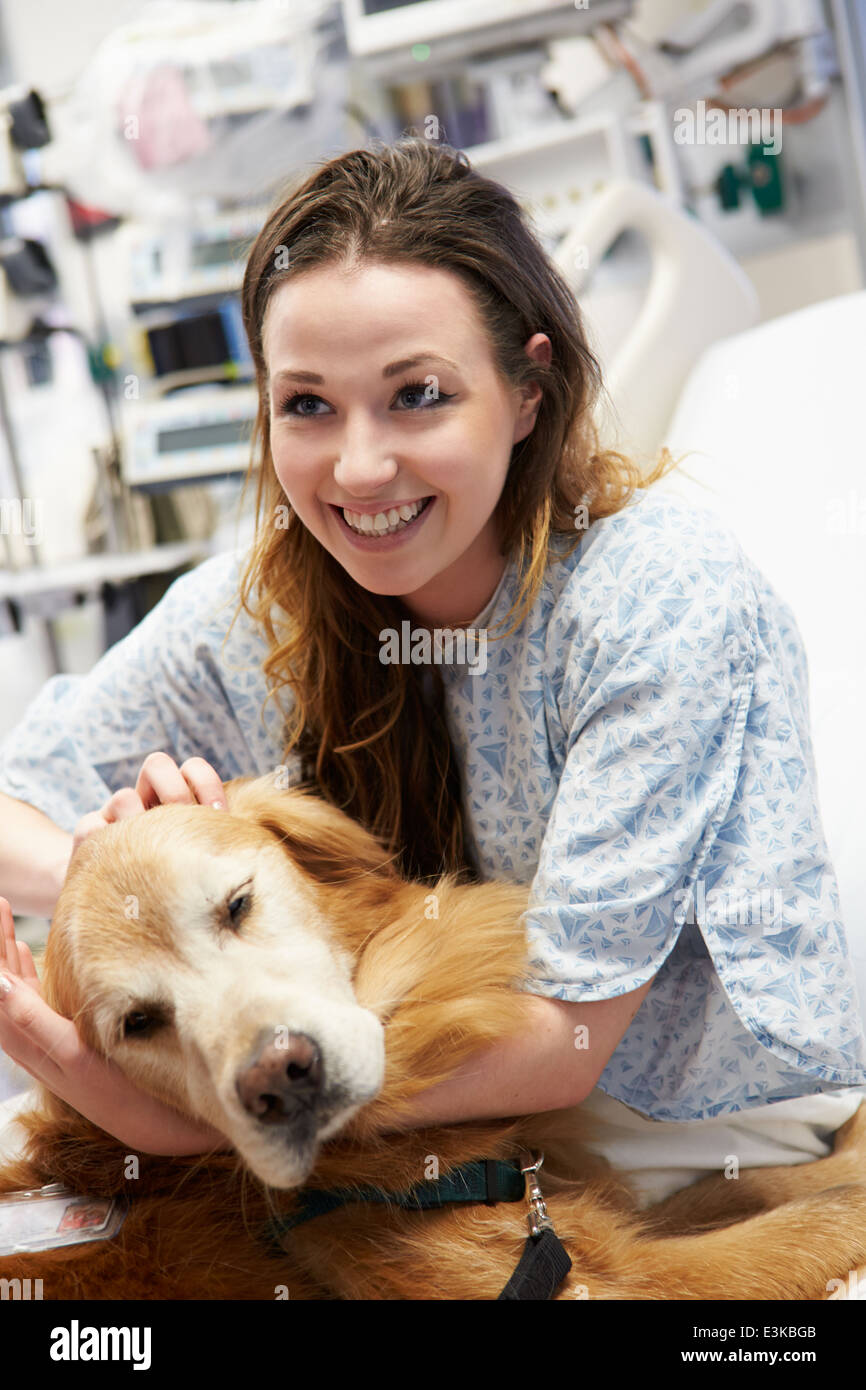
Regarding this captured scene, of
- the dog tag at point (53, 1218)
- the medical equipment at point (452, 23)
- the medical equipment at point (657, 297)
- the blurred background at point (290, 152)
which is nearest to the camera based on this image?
the dog tag at point (53, 1218)

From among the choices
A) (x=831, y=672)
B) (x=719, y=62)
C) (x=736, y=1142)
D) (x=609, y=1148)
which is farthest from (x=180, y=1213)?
(x=719, y=62)

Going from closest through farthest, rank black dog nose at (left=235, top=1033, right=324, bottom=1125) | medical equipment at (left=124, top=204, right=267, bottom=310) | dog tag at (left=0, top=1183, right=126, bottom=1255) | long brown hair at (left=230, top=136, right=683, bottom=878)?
black dog nose at (left=235, top=1033, right=324, bottom=1125), dog tag at (left=0, top=1183, right=126, bottom=1255), long brown hair at (left=230, top=136, right=683, bottom=878), medical equipment at (left=124, top=204, right=267, bottom=310)

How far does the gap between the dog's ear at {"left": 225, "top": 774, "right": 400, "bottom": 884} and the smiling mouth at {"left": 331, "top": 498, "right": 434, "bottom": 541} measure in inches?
12.4

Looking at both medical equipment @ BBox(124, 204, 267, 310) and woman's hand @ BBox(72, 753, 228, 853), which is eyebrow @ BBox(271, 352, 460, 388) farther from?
medical equipment @ BBox(124, 204, 267, 310)

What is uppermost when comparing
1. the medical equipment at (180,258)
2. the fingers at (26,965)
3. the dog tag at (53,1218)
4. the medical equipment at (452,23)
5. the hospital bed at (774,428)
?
the medical equipment at (452,23)

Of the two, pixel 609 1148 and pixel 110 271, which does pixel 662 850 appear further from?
pixel 110 271

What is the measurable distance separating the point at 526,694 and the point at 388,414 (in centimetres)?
35

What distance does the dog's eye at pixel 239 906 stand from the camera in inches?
45.9

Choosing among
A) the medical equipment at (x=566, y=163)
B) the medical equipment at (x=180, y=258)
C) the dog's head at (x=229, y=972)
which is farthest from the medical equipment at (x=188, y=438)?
the dog's head at (x=229, y=972)

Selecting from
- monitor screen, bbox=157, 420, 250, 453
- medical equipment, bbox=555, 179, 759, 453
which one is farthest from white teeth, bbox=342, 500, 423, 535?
monitor screen, bbox=157, 420, 250, 453

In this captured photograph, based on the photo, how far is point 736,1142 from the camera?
4.50 feet

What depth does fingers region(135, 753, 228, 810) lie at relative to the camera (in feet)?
4.16

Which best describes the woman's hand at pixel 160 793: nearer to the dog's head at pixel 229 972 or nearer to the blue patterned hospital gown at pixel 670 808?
the dog's head at pixel 229 972

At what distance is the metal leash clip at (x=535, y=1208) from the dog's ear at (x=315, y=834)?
34 cm
